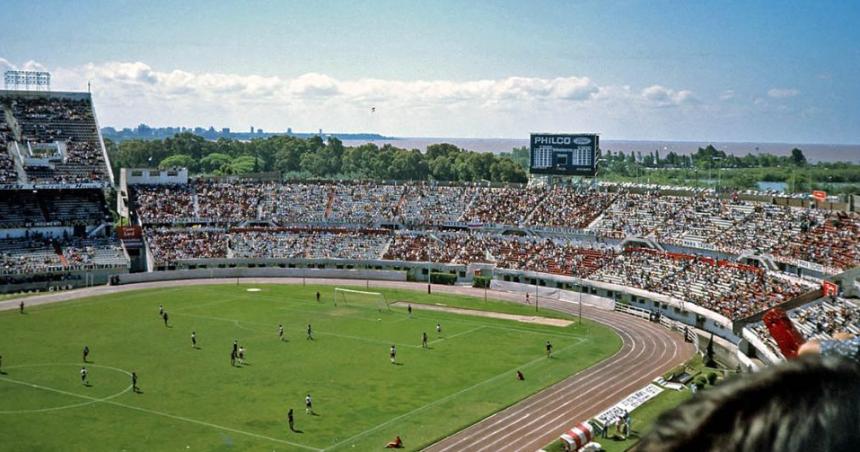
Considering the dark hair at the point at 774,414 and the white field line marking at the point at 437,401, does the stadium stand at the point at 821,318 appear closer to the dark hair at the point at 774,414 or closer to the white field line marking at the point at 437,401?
the white field line marking at the point at 437,401

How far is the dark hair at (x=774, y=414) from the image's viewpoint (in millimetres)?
2195

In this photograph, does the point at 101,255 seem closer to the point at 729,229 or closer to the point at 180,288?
the point at 180,288

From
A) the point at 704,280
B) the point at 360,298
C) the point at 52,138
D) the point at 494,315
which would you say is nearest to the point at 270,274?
the point at 360,298

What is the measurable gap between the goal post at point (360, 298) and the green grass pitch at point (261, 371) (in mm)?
1214

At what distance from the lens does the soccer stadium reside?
39781mm

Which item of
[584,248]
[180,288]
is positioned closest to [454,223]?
[584,248]

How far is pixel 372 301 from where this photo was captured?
72438 mm

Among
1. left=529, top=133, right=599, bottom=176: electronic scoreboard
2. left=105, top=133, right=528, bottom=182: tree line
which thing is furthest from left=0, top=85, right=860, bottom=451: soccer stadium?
left=105, top=133, right=528, bottom=182: tree line

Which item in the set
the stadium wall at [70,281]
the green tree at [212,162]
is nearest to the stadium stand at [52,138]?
the stadium wall at [70,281]

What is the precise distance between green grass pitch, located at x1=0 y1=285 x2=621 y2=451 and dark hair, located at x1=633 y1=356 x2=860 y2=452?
34.2 m

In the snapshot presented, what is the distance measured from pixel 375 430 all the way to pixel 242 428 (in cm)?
617

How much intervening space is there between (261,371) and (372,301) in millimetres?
24683

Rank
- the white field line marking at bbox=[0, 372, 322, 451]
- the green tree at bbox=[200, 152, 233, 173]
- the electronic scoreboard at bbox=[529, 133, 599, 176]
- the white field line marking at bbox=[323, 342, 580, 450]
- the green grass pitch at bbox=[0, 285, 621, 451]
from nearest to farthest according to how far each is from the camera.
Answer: the white field line marking at bbox=[0, 372, 322, 451] → the white field line marking at bbox=[323, 342, 580, 450] → the green grass pitch at bbox=[0, 285, 621, 451] → the electronic scoreboard at bbox=[529, 133, 599, 176] → the green tree at bbox=[200, 152, 233, 173]

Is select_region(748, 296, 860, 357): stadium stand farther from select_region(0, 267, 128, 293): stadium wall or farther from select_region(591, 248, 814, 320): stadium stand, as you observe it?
select_region(0, 267, 128, 293): stadium wall
